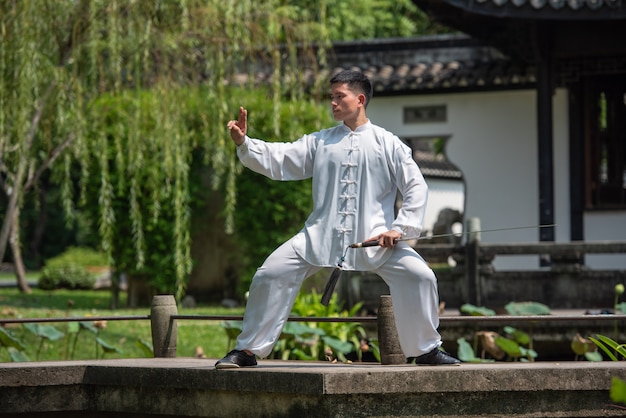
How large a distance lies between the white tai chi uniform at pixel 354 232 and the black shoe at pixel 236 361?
0.04 meters

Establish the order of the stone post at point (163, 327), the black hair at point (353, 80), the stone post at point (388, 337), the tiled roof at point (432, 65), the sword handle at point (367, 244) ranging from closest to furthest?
→ the sword handle at point (367, 244), the black hair at point (353, 80), the stone post at point (388, 337), the stone post at point (163, 327), the tiled roof at point (432, 65)

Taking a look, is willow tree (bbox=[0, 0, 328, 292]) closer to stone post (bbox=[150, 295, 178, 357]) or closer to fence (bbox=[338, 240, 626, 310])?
fence (bbox=[338, 240, 626, 310])

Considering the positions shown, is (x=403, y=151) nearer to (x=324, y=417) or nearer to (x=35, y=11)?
(x=324, y=417)

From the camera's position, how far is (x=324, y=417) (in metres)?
6.07

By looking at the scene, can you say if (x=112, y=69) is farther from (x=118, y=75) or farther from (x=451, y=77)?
(x=451, y=77)

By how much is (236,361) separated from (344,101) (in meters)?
1.52

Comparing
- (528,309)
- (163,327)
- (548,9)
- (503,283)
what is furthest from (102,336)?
(548,9)

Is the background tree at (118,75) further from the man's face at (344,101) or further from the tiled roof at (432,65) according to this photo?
the man's face at (344,101)

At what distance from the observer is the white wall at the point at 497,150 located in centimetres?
1659

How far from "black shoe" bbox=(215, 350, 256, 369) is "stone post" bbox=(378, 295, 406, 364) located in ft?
2.39

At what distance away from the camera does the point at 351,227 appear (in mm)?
6594

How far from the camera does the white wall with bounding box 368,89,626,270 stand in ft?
54.4

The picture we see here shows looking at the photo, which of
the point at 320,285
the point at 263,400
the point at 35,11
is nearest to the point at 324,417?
the point at 263,400

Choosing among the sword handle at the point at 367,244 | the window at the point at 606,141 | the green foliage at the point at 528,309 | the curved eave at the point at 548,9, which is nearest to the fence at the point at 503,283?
the green foliage at the point at 528,309
